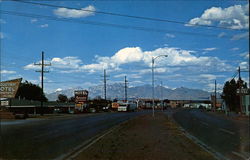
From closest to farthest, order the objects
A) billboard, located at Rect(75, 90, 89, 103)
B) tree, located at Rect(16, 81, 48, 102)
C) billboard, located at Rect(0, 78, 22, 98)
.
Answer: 1. billboard, located at Rect(0, 78, 22, 98)
2. billboard, located at Rect(75, 90, 89, 103)
3. tree, located at Rect(16, 81, 48, 102)

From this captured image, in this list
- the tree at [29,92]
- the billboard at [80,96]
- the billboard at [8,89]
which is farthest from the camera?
the tree at [29,92]

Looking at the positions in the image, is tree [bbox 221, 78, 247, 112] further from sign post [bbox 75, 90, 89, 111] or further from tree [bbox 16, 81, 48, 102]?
tree [bbox 16, 81, 48, 102]

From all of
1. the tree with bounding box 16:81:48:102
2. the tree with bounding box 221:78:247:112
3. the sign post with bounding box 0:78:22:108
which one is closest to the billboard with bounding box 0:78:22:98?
the sign post with bounding box 0:78:22:108

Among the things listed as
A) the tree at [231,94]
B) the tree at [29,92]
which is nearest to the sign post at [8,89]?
the tree at [29,92]

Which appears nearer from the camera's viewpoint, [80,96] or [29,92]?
[80,96]

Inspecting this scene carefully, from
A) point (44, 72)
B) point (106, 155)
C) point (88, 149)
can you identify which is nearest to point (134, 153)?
point (106, 155)

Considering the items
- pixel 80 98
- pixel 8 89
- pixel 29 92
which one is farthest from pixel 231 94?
pixel 8 89

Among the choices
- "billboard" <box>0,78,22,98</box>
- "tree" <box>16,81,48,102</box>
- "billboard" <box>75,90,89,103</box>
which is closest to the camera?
"billboard" <box>0,78,22,98</box>

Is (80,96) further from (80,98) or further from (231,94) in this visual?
(231,94)

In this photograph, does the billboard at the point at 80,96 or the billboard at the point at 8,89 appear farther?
the billboard at the point at 80,96

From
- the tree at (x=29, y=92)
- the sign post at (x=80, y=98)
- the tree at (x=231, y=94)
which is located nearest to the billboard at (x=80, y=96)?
the sign post at (x=80, y=98)

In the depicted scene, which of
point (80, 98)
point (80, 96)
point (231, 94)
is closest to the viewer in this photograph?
point (80, 96)

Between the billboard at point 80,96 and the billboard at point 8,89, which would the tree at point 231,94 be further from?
the billboard at point 8,89

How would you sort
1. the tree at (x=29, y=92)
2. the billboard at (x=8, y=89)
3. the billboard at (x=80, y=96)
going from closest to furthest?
the billboard at (x=8, y=89) → the billboard at (x=80, y=96) → the tree at (x=29, y=92)
